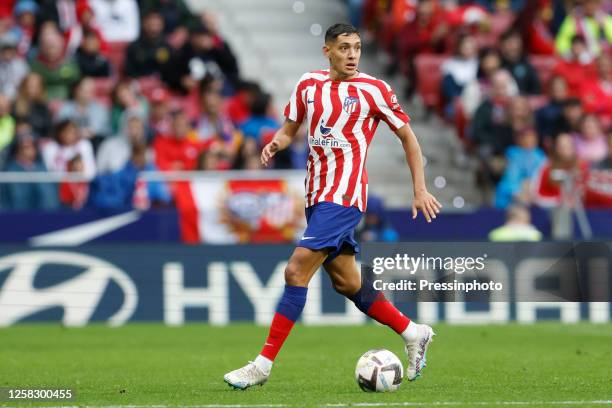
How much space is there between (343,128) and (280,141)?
0.44m

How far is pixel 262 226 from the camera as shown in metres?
15.8

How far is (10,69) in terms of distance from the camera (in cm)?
1811

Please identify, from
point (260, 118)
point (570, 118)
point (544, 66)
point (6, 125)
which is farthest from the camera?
point (544, 66)

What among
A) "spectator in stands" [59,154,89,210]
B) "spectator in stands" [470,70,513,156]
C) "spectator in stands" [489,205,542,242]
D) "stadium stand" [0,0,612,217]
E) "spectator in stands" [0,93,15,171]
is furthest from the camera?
"spectator in stands" [470,70,513,156]

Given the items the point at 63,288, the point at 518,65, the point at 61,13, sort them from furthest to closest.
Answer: the point at 518,65, the point at 61,13, the point at 63,288

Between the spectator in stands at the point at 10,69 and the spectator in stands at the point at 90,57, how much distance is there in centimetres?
73

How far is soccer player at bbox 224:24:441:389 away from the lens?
8750mm

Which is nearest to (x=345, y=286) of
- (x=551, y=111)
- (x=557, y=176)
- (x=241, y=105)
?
(x=557, y=176)

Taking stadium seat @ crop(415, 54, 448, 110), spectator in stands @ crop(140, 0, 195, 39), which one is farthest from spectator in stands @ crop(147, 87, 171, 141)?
stadium seat @ crop(415, 54, 448, 110)

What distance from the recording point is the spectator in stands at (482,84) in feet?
62.1

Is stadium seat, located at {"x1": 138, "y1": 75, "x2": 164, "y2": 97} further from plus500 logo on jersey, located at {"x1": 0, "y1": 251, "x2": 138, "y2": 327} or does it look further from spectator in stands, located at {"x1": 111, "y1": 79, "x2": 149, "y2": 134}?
plus500 logo on jersey, located at {"x1": 0, "y1": 251, "x2": 138, "y2": 327}

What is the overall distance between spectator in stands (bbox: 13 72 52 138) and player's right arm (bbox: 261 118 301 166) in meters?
8.46

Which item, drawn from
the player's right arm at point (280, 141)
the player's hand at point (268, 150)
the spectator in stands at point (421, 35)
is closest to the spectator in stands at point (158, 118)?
the spectator in stands at point (421, 35)

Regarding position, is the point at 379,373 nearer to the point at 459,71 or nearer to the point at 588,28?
the point at 459,71
